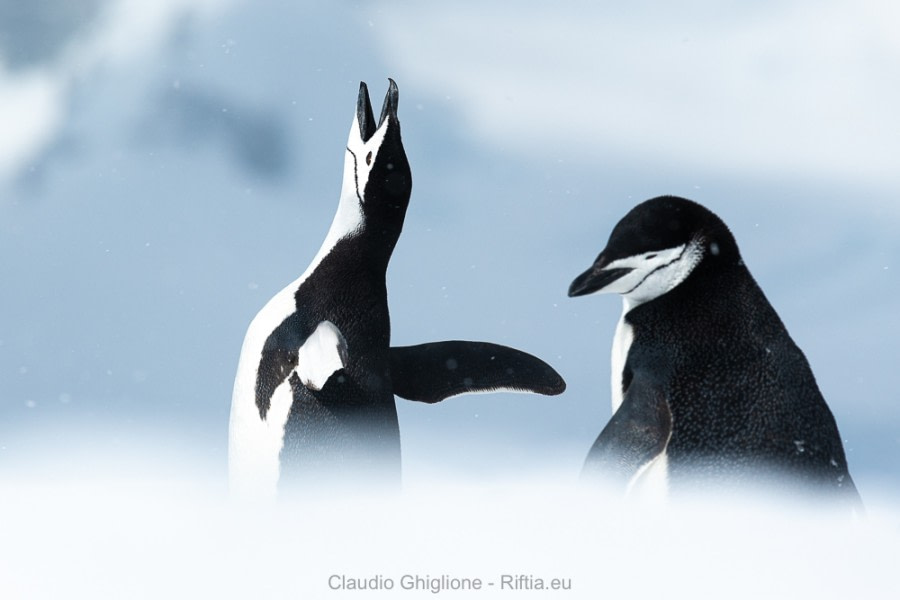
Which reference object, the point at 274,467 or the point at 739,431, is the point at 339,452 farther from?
the point at 739,431

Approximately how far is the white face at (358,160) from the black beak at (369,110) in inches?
0.8

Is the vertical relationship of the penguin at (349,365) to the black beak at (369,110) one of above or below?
below

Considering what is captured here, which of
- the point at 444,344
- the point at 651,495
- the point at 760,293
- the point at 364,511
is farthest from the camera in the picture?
the point at 444,344

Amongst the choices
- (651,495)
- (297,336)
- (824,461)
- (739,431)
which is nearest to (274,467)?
(297,336)

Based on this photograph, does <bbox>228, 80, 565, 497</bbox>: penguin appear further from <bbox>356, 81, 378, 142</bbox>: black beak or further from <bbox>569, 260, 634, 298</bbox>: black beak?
<bbox>569, 260, 634, 298</bbox>: black beak

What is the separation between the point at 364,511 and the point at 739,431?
120 cm

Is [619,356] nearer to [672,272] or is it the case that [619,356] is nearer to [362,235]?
[672,272]

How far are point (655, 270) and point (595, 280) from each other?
18cm

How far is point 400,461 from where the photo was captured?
135 inches

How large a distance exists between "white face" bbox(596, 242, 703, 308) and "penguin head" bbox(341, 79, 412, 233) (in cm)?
94

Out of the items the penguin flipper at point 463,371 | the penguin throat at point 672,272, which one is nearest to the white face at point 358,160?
the penguin flipper at point 463,371

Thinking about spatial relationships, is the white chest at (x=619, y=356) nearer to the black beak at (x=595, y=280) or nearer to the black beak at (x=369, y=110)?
the black beak at (x=595, y=280)

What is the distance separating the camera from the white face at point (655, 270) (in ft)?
9.49

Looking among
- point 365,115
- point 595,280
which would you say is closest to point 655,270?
point 595,280
